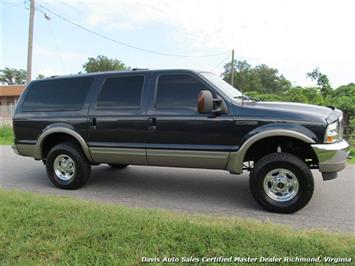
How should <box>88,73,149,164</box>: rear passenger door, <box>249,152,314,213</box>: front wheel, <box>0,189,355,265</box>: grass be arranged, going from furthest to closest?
<box>88,73,149,164</box>: rear passenger door, <box>249,152,314,213</box>: front wheel, <box>0,189,355,265</box>: grass

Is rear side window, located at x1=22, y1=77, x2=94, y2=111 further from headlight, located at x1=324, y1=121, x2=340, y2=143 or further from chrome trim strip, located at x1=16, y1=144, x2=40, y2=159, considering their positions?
headlight, located at x1=324, y1=121, x2=340, y2=143

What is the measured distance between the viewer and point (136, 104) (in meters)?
5.11

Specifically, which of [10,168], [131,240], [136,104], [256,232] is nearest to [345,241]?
[256,232]

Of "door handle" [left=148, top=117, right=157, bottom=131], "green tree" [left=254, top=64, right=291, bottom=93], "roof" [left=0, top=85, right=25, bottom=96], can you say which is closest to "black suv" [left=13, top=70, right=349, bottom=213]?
"door handle" [left=148, top=117, right=157, bottom=131]

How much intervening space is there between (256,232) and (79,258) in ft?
5.67

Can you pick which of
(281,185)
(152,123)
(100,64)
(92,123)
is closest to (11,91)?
(100,64)

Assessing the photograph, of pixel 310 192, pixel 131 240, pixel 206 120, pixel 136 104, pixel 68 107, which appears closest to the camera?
pixel 131 240

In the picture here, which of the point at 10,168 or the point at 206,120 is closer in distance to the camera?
the point at 206,120

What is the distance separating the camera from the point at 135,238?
10.5 ft

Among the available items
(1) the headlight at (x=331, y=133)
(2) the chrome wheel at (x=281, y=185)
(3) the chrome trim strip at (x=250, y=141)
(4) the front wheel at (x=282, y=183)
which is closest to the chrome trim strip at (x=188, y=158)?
(3) the chrome trim strip at (x=250, y=141)

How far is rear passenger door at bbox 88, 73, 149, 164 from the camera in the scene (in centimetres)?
509

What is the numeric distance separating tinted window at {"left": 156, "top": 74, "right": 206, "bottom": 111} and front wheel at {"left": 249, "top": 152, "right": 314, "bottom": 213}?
1.31 meters

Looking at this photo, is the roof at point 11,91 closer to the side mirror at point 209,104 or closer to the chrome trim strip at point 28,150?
the chrome trim strip at point 28,150

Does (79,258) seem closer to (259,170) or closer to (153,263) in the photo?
(153,263)
